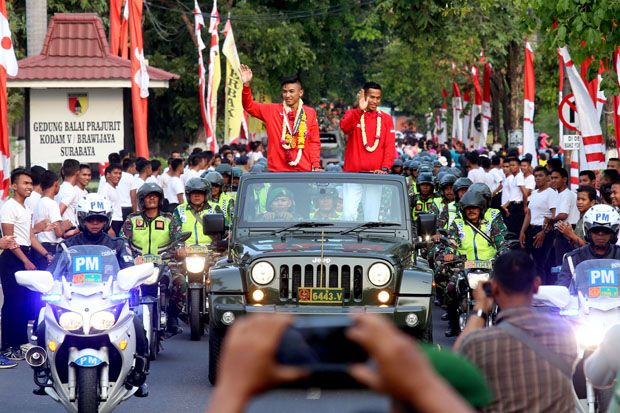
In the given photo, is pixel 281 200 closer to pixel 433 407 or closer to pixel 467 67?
pixel 433 407

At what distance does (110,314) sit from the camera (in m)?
10.1

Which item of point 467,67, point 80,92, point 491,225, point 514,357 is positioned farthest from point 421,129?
point 514,357

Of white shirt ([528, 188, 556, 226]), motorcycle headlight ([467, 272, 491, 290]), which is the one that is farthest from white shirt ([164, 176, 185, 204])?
motorcycle headlight ([467, 272, 491, 290])

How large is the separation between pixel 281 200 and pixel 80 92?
12665 mm

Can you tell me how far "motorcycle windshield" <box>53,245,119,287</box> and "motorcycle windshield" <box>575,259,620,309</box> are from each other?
340 cm

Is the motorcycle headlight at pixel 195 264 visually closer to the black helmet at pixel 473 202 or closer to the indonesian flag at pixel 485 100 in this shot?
the black helmet at pixel 473 202

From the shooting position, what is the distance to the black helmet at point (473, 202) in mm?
15086

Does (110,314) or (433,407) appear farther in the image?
(110,314)

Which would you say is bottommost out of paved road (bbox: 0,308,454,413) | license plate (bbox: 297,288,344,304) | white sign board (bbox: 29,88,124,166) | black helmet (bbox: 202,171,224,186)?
paved road (bbox: 0,308,454,413)

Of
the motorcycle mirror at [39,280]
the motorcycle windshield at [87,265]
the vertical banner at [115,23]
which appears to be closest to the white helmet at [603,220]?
the motorcycle windshield at [87,265]

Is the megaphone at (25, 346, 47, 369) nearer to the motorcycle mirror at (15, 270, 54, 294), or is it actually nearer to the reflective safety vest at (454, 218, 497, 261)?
the motorcycle mirror at (15, 270, 54, 294)

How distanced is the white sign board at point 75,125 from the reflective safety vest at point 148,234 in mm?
9668

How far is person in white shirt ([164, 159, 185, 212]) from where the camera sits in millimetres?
22812

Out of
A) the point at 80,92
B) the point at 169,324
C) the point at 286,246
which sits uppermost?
the point at 80,92
